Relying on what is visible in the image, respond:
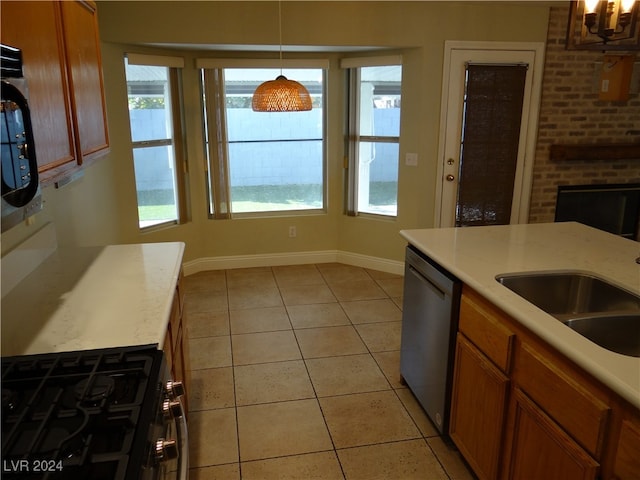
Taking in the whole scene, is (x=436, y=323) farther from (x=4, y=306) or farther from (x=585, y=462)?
(x=4, y=306)

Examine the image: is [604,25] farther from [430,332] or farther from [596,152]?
[596,152]

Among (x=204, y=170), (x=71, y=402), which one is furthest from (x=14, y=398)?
(x=204, y=170)

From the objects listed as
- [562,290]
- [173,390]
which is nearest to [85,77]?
[173,390]

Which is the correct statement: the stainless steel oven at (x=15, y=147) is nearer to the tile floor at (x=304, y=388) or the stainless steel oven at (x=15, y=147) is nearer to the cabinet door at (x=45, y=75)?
the cabinet door at (x=45, y=75)

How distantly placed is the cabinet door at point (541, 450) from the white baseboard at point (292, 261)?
9.99 feet

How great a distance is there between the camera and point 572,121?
183 inches

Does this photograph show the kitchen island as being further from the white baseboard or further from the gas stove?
the white baseboard

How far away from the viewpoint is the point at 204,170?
4805 millimetres

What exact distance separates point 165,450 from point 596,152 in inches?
186

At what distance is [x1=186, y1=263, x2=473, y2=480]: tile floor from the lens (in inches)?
94.0

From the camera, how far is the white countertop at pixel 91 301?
1680 millimetres

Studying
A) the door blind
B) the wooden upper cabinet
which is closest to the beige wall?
the door blind

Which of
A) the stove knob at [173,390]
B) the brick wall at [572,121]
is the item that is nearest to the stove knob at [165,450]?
the stove knob at [173,390]

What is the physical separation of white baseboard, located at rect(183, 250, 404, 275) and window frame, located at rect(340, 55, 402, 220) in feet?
1.48
